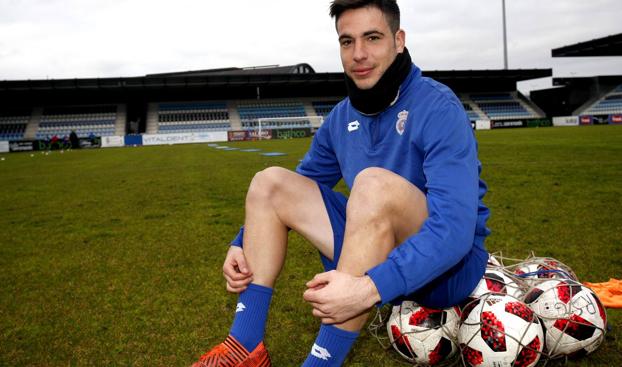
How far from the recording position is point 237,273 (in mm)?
2232

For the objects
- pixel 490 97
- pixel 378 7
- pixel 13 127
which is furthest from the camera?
pixel 490 97

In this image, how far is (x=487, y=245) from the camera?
15.1ft

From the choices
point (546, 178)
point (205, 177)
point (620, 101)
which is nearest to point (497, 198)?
point (546, 178)

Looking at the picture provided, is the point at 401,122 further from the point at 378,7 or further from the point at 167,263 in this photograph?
the point at 167,263

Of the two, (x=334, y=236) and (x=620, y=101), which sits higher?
(x=620, y=101)

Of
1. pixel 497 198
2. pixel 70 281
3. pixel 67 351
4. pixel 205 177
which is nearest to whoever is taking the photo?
pixel 67 351

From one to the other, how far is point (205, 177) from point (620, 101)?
53125 mm

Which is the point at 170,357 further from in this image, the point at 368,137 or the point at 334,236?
the point at 368,137

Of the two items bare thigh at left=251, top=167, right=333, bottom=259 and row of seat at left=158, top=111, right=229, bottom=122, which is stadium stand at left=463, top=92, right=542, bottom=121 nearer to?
row of seat at left=158, top=111, right=229, bottom=122

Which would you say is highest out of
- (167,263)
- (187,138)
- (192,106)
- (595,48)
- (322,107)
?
(595,48)

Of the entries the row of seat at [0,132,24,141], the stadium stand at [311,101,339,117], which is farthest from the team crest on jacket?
the stadium stand at [311,101,339,117]

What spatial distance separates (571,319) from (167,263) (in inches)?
136

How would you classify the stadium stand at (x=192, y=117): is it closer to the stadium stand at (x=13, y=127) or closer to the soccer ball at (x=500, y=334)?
the stadium stand at (x=13, y=127)

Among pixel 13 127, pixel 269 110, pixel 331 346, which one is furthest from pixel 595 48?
pixel 13 127
